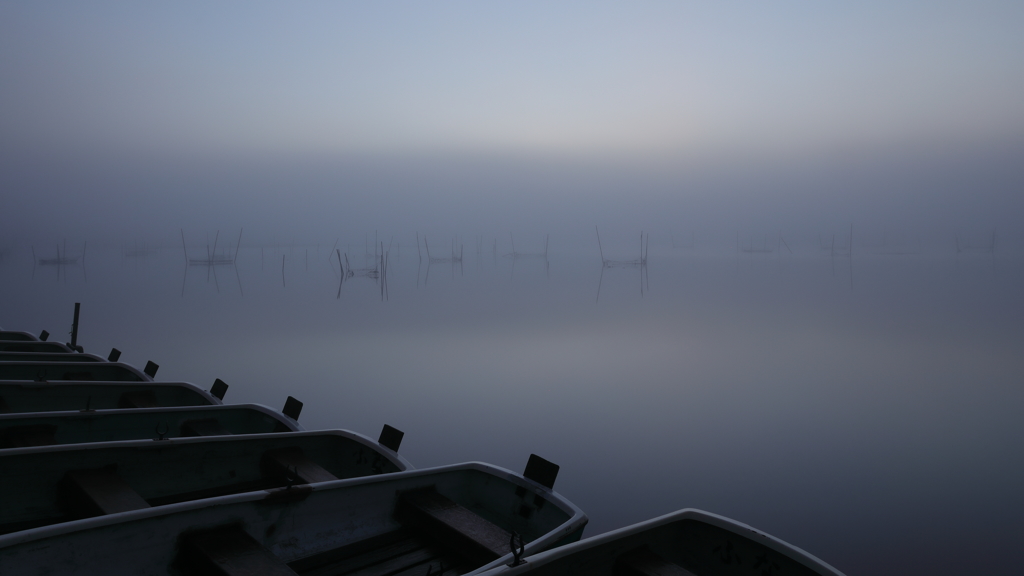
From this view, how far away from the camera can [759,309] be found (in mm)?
14242

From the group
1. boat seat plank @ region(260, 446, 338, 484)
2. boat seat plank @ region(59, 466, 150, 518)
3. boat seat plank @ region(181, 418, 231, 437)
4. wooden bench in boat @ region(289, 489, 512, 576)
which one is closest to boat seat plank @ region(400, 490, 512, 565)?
wooden bench in boat @ region(289, 489, 512, 576)

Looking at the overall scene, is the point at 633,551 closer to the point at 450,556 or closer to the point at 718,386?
the point at 450,556

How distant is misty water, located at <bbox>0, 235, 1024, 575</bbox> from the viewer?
12.6 ft

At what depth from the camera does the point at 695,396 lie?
657cm

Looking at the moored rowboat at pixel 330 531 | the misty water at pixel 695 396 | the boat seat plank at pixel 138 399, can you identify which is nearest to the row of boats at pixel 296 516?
the moored rowboat at pixel 330 531

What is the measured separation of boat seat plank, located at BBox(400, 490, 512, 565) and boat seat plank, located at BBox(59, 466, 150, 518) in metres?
0.93

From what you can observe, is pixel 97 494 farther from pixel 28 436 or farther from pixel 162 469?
pixel 28 436

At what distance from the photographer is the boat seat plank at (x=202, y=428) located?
328 centimetres

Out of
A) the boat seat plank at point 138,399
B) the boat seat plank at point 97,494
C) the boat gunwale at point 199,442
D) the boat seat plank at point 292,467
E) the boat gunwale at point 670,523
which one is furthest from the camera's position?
the boat seat plank at point 138,399

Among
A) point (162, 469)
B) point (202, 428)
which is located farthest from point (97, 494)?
point (202, 428)

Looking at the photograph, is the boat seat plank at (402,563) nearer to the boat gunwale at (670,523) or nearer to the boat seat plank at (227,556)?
the boat seat plank at (227,556)

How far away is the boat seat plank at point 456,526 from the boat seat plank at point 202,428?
141 centimetres

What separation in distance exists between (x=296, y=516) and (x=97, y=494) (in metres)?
0.77

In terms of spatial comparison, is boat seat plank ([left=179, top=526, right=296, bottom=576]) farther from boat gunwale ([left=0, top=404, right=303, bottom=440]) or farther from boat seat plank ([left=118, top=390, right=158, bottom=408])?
boat seat plank ([left=118, top=390, right=158, bottom=408])
